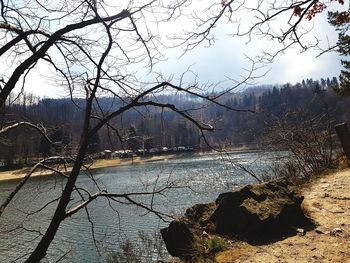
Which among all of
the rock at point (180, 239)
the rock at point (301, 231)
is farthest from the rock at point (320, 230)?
the rock at point (180, 239)

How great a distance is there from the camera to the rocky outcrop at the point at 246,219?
26.2ft

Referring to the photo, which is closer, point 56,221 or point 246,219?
point 56,221

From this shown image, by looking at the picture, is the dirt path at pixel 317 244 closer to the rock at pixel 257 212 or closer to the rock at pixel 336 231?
the rock at pixel 336 231

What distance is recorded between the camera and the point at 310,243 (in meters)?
7.18

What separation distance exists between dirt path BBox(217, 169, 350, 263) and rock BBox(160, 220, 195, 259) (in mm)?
746

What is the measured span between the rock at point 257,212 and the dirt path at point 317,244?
1.52 ft

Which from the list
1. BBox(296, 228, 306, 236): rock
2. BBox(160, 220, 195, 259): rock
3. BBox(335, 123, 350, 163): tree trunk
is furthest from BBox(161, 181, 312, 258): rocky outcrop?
BBox(335, 123, 350, 163): tree trunk

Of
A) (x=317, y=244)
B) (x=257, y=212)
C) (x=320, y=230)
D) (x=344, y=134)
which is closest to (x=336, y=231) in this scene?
(x=320, y=230)

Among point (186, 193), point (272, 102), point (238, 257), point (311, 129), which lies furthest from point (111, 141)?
point (272, 102)

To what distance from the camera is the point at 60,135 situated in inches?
235

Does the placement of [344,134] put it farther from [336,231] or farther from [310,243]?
[310,243]

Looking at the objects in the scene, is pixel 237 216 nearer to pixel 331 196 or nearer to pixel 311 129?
pixel 331 196

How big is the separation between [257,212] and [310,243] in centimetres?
131

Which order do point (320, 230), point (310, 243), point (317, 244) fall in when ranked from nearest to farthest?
point (317, 244)
point (310, 243)
point (320, 230)
